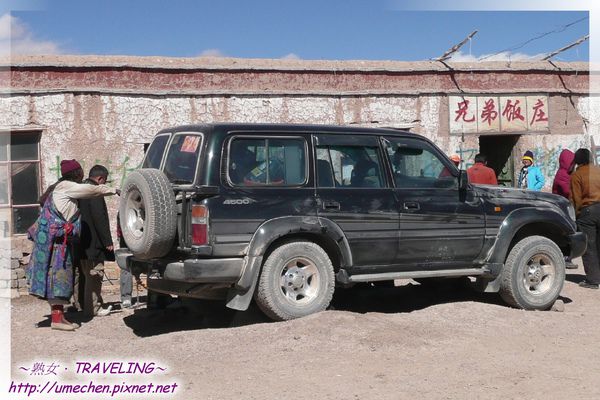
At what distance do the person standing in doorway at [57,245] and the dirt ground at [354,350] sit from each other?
381mm

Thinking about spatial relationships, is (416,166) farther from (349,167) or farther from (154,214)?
(154,214)

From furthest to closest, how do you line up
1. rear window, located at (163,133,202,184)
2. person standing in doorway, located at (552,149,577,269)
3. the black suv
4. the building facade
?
the building facade, person standing in doorway, located at (552,149,577,269), rear window, located at (163,133,202,184), the black suv

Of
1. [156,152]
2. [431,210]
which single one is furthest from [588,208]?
[156,152]

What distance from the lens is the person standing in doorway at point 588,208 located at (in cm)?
988

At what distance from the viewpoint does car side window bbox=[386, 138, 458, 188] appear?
7.83m

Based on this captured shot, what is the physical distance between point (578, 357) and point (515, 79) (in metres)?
9.81

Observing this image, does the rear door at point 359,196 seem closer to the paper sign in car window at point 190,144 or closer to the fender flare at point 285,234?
the fender flare at point 285,234

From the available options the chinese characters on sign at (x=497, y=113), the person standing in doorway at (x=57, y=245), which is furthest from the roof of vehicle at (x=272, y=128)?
the chinese characters on sign at (x=497, y=113)

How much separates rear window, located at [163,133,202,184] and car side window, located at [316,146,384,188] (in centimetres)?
119

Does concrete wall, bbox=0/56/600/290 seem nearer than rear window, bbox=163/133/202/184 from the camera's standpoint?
No

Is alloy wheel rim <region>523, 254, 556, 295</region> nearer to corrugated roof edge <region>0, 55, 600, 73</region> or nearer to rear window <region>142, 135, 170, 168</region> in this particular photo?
rear window <region>142, 135, 170, 168</region>

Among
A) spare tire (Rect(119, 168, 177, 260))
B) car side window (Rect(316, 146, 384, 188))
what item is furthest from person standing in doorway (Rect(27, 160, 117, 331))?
car side window (Rect(316, 146, 384, 188))

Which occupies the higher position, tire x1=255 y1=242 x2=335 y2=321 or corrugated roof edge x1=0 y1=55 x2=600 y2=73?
corrugated roof edge x1=0 y1=55 x2=600 y2=73

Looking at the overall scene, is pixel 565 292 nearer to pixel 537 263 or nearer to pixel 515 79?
pixel 537 263
